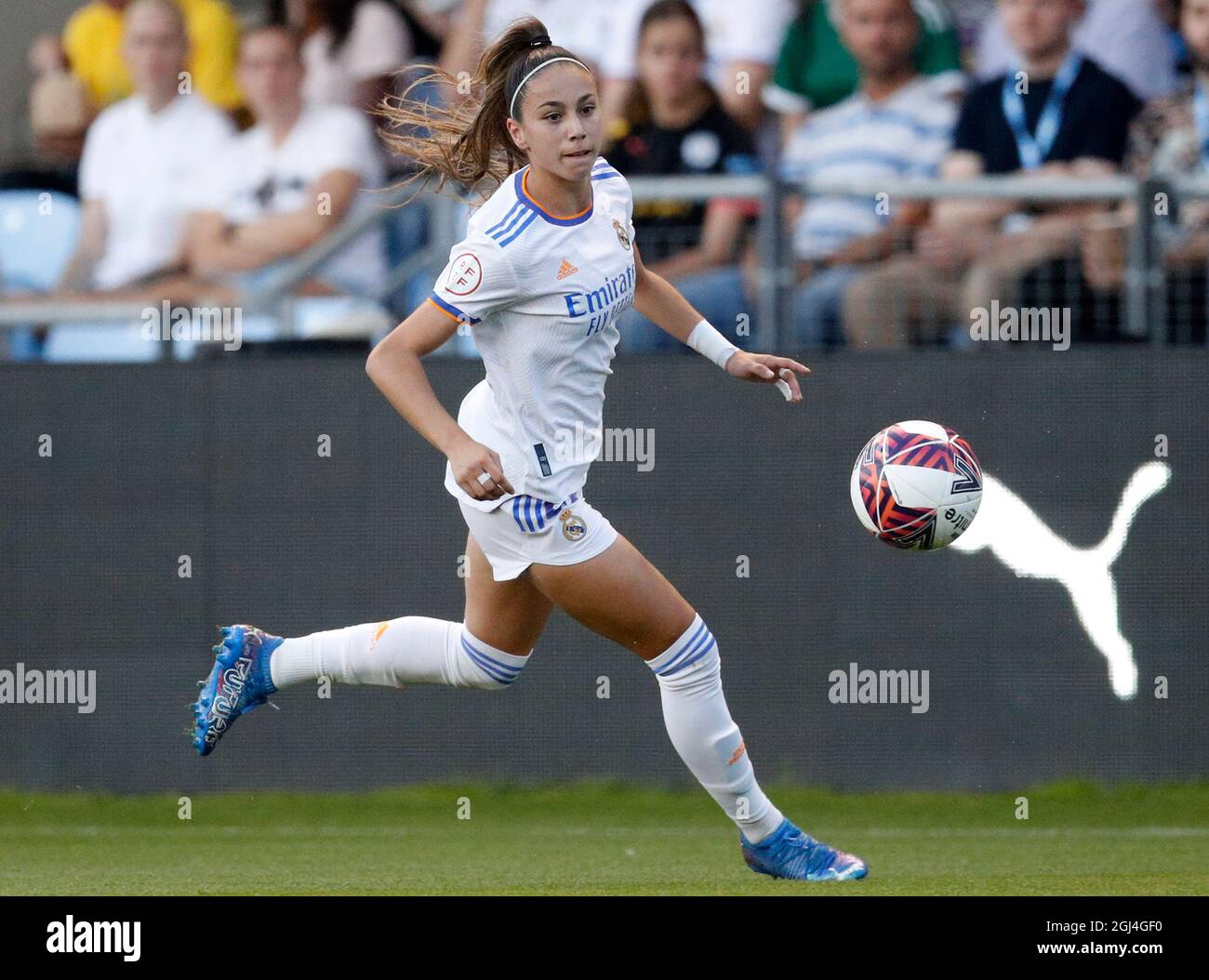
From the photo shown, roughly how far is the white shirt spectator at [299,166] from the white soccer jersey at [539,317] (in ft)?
12.8

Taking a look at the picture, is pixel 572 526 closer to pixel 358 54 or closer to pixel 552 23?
pixel 552 23

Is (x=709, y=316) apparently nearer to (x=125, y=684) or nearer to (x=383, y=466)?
(x=383, y=466)

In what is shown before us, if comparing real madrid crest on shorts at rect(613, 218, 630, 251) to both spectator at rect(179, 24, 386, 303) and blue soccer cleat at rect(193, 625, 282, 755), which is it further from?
spectator at rect(179, 24, 386, 303)

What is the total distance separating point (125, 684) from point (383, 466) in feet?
4.71

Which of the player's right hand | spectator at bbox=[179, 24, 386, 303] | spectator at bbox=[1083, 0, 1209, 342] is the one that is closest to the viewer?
the player's right hand

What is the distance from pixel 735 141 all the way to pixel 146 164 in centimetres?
289

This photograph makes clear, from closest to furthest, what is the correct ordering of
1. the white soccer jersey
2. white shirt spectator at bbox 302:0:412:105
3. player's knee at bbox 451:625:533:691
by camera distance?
1. the white soccer jersey
2. player's knee at bbox 451:625:533:691
3. white shirt spectator at bbox 302:0:412:105

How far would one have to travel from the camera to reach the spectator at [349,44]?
9930mm

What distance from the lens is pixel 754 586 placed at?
8.65 metres

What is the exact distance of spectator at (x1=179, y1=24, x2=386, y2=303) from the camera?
9.59m

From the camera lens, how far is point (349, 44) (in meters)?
10.0
